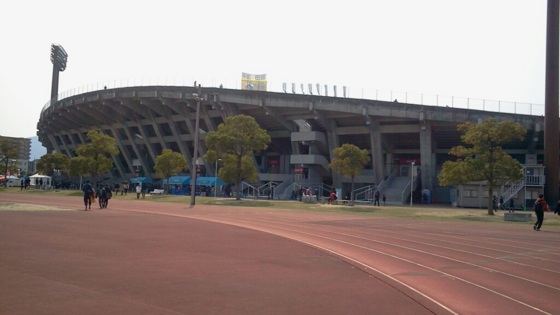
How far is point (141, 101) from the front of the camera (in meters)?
69.1

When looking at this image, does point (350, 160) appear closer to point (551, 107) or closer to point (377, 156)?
point (377, 156)

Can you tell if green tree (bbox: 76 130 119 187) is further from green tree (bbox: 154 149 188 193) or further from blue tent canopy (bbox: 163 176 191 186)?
blue tent canopy (bbox: 163 176 191 186)

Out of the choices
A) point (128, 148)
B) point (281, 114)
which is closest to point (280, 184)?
point (281, 114)

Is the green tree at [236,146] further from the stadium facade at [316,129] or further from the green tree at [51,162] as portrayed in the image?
the green tree at [51,162]

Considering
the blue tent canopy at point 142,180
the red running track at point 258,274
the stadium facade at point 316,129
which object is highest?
the stadium facade at point 316,129

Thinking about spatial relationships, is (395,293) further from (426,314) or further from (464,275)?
A: (464,275)

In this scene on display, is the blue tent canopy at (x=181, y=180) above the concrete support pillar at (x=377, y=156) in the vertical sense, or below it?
below

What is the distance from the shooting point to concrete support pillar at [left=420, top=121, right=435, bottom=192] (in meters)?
52.5

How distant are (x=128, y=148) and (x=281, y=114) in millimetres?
35065

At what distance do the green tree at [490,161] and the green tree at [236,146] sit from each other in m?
18.0

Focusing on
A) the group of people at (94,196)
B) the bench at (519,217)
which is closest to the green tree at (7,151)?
the group of people at (94,196)

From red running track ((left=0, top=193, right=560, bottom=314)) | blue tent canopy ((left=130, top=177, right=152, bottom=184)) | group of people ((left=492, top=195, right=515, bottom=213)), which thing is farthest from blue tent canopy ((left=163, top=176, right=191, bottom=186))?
red running track ((left=0, top=193, right=560, bottom=314))

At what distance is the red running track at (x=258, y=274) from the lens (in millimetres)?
6969

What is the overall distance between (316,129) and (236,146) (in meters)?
17.5
